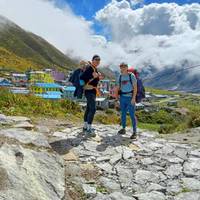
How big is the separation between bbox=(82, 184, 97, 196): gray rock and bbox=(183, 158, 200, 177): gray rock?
195 cm

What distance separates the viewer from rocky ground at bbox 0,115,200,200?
16.9ft

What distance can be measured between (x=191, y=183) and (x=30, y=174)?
280cm

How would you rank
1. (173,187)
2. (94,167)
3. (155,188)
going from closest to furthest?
(155,188), (173,187), (94,167)

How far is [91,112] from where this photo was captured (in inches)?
351

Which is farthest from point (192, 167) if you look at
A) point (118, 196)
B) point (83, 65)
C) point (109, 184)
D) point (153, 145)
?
point (83, 65)

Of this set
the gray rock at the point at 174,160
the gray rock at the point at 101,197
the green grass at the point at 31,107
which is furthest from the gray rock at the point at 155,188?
the green grass at the point at 31,107

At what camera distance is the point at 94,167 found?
6.83 meters

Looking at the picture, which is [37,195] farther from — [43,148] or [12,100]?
[12,100]

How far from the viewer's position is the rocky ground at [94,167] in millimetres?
5164

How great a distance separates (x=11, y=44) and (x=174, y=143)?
17568 cm

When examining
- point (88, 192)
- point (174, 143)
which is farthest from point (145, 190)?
point (174, 143)

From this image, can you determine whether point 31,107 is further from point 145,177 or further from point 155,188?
point 155,188

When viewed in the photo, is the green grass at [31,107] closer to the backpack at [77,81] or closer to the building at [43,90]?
the building at [43,90]

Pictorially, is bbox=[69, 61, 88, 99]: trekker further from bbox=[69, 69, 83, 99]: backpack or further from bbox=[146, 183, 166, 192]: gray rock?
bbox=[146, 183, 166, 192]: gray rock
